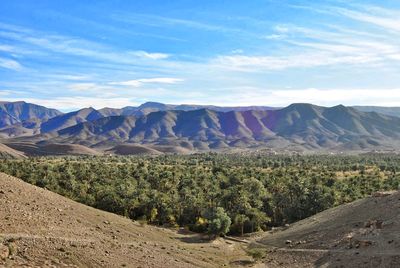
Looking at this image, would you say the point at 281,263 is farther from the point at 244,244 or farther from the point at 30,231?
the point at 30,231

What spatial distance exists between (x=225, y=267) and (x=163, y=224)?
2827 cm

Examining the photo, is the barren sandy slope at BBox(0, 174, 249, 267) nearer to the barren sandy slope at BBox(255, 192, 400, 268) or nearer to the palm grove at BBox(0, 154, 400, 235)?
the barren sandy slope at BBox(255, 192, 400, 268)

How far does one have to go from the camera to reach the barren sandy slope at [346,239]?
→ 52094mm

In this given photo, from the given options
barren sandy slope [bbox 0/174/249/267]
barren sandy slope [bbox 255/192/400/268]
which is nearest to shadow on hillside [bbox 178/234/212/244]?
barren sandy slope [bbox 0/174/249/267]

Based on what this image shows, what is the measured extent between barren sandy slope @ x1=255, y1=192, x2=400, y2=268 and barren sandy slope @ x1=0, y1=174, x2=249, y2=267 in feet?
22.2

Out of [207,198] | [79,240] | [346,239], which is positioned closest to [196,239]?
[207,198]

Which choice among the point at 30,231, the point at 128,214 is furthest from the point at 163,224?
the point at 30,231

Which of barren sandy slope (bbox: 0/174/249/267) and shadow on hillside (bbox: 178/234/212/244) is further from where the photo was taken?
shadow on hillside (bbox: 178/234/212/244)

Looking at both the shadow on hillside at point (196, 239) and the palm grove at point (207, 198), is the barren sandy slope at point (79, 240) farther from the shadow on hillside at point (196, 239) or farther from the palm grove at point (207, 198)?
the palm grove at point (207, 198)

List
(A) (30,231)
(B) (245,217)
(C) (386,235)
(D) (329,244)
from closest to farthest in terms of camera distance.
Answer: (A) (30,231)
(C) (386,235)
(D) (329,244)
(B) (245,217)

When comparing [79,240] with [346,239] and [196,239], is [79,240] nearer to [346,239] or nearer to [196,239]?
[196,239]

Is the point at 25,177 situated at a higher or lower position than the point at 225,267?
higher

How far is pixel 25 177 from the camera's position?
313ft

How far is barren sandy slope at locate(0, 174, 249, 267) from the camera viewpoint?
44062 millimetres
